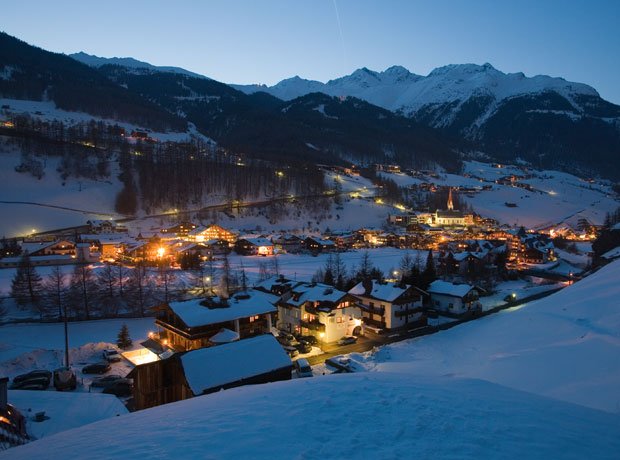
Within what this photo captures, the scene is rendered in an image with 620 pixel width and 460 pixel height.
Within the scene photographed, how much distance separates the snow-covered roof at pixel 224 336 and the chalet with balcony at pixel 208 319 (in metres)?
0.46

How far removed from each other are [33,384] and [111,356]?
3.49m

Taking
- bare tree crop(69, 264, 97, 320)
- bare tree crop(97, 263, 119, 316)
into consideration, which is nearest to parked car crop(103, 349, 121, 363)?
bare tree crop(97, 263, 119, 316)

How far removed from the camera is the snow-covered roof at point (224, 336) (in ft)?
55.7

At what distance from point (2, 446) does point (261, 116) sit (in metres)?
176

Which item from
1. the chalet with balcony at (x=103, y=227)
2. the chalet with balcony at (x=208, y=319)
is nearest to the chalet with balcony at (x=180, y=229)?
the chalet with balcony at (x=103, y=227)

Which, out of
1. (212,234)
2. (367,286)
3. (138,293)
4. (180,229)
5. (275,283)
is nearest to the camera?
(367,286)

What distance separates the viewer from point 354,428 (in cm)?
531

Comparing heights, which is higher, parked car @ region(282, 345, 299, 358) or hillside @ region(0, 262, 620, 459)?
hillside @ region(0, 262, 620, 459)

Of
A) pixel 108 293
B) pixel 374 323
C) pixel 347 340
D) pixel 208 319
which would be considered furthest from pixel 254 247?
pixel 208 319

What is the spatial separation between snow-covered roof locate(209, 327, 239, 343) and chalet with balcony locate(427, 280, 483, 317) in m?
16.3

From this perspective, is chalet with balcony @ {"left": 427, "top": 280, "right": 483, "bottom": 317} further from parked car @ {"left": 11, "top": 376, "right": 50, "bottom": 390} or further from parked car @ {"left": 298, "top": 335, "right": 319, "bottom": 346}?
parked car @ {"left": 11, "top": 376, "right": 50, "bottom": 390}

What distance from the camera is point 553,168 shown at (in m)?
186

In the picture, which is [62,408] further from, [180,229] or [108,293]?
[180,229]

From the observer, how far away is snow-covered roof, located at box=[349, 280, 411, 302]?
2384 cm
